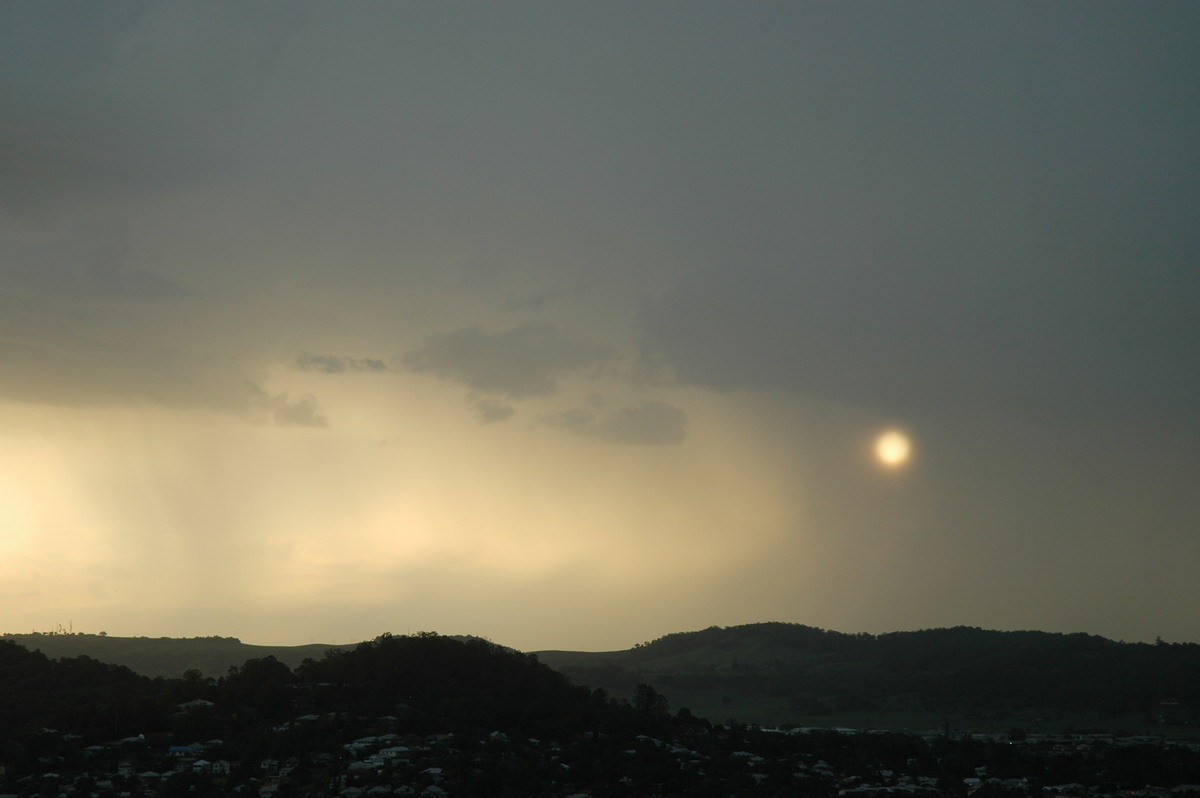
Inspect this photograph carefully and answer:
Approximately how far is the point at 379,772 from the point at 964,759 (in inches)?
2283

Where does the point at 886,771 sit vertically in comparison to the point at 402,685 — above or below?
below

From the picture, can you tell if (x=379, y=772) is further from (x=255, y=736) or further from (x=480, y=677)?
(x=480, y=677)

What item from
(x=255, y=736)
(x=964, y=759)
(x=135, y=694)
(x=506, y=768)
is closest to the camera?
(x=506, y=768)

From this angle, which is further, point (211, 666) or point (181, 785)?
point (211, 666)

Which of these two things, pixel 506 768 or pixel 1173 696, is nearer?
pixel 506 768

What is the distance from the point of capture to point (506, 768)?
244 feet

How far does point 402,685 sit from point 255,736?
24.1 m

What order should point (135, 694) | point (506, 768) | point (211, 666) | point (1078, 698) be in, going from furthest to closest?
point (211, 666), point (1078, 698), point (135, 694), point (506, 768)

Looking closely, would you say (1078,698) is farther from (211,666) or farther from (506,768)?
(211,666)

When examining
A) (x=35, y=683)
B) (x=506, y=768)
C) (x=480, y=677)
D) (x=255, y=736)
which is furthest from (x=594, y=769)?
(x=35, y=683)

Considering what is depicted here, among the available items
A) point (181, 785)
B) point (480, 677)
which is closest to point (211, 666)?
point (480, 677)

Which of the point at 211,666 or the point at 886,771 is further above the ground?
the point at 211,666

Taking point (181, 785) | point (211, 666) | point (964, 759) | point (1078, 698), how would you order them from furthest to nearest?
1. point (211, 666)
2. point (1078, 698)
3. point (964, 759)
4. point (181, 785)

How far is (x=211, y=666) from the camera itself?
19175 centimetres
